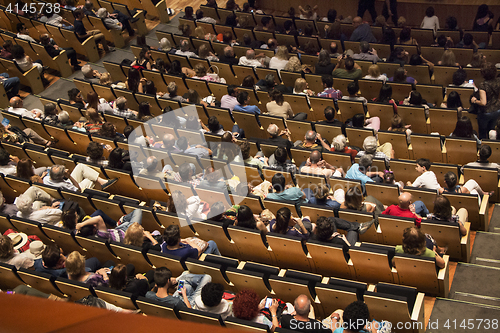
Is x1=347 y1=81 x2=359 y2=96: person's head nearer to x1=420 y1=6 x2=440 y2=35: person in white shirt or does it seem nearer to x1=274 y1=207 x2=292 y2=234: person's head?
x1=274 y1=207 x2=292 y2=234: person's head

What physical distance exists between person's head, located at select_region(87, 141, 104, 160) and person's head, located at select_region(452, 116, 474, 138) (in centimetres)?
385

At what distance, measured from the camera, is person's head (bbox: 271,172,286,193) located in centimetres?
411

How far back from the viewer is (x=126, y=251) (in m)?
3.63

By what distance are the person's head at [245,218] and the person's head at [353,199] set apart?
855 millimetres

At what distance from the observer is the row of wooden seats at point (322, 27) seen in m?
6.55

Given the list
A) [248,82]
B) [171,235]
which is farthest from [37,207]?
[248,82]

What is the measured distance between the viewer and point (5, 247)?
364 cm

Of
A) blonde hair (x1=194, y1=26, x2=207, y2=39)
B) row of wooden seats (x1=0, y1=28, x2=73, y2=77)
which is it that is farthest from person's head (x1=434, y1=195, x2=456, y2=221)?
row of wooden seats (x1=0, y1=28, x2=73, y2=77)

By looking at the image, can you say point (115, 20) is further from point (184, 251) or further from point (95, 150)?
point (184, 251)

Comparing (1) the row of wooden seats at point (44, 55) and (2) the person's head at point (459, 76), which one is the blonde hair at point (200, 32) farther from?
(2) the person's head at point (459, 76)

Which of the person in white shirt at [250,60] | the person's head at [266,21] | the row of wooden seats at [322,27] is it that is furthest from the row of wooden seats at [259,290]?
the person's head at [266,21]

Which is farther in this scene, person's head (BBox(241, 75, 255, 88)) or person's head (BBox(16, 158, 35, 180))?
person's head (BBox(241, 75, 255, 88))
